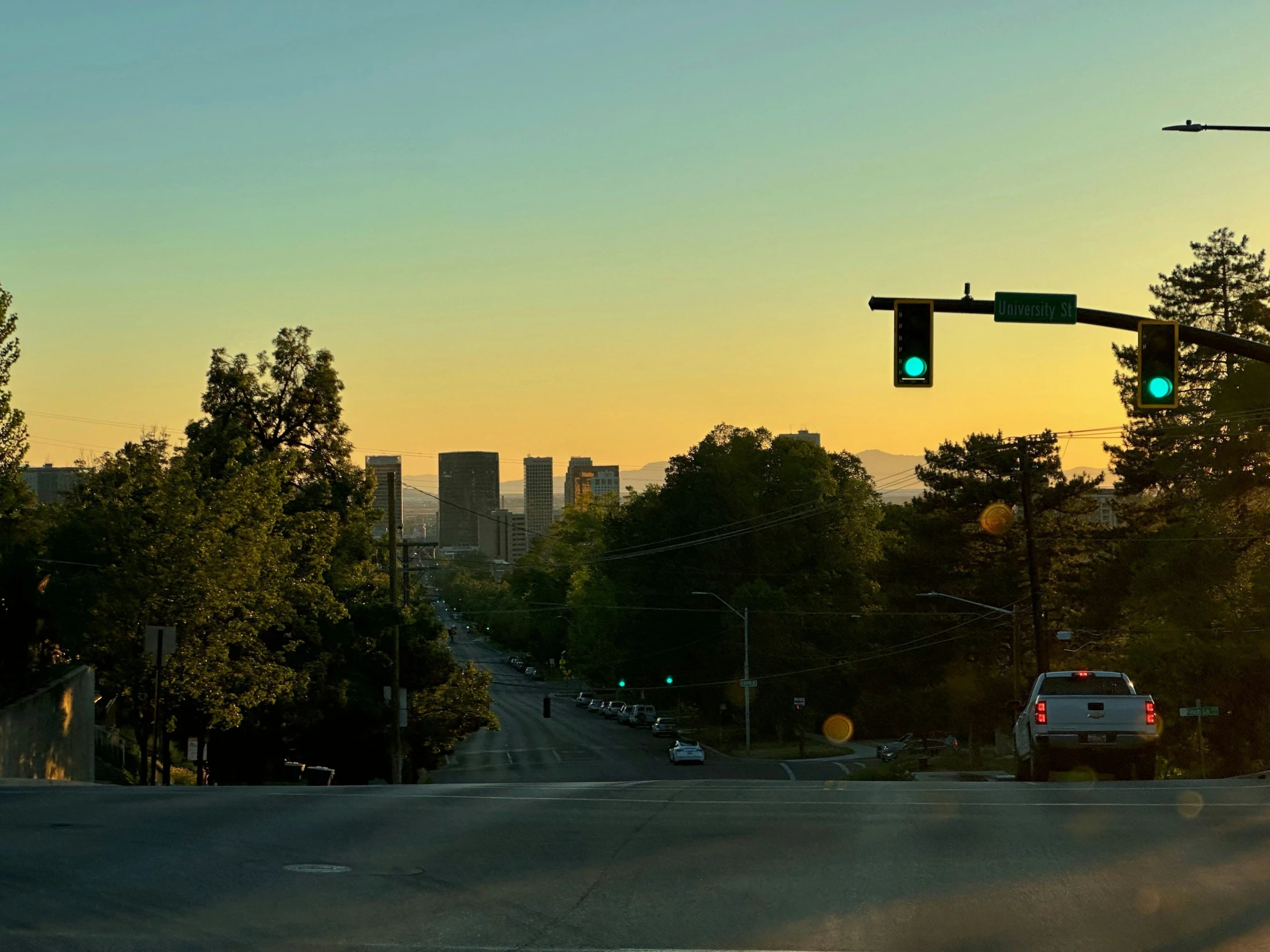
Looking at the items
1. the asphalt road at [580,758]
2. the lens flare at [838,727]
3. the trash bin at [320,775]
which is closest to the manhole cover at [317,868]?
the asphalt road at [580,758]

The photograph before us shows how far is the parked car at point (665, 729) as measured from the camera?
93.2m

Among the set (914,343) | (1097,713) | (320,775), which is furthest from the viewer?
(320,775)

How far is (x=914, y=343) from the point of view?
1873 cm

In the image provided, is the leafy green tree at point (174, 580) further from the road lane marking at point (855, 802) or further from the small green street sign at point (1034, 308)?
the small green street sign at point (1034, 308)

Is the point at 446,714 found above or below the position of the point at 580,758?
above

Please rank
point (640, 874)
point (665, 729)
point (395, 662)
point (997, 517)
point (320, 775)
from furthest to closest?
point (665, 729) < point (997, 517) < point (395, 662) < point (320, 775) < point (640, 874)

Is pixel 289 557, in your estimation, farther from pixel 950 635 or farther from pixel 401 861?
pixel 950 635

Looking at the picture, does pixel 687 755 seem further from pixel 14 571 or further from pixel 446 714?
pixel 14 571

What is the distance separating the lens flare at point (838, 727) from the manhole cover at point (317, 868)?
82.6m

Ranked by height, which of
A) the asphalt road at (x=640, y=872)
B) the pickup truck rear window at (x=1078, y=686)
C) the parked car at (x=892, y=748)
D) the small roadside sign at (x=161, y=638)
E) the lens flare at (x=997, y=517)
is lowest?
the parked car at (x=892, y=748)

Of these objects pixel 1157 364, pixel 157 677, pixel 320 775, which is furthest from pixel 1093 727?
pixel 320 775

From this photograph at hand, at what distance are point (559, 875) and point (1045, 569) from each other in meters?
71.6

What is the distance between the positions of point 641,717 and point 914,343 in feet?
291

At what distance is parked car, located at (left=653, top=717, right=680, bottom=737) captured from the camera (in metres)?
93.2
